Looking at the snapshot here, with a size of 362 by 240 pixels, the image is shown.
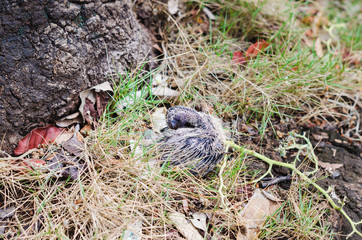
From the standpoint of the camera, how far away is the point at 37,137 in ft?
7.61

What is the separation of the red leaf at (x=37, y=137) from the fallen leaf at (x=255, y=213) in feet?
4.50

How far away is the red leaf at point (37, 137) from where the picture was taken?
227 cm

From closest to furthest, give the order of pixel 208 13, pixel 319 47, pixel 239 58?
pixel 239 58, pixel 208 13, pixel 319 47

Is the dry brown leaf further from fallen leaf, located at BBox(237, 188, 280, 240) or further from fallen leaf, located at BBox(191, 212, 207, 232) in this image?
fallen leaf, located at BBox(191, 212, 207, 232)

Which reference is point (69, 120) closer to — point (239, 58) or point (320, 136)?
point (239, 58)

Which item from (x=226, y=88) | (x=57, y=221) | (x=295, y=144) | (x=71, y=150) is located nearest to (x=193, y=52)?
(x=226, y=88)

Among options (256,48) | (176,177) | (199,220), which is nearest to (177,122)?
(176,177)

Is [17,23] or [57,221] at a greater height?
[17,23]

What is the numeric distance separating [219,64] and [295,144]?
0.92m

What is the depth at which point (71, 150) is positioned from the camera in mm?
2246

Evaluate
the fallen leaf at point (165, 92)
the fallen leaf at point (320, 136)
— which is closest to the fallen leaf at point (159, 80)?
the fallen leaf at point (165, 92)

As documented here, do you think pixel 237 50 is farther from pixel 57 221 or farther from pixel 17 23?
pixel 57 221

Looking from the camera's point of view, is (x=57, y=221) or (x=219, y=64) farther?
(x=219, y=64)

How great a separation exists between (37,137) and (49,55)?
56cm
